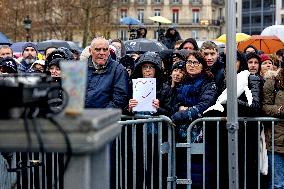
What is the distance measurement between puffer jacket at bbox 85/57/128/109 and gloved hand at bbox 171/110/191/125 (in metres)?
0.66

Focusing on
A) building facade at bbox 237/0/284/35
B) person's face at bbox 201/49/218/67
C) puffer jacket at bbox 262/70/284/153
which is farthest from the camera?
building facade at bbox 237/0/284/35

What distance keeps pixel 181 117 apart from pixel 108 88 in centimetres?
97

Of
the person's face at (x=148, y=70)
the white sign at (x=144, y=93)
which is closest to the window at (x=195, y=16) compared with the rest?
the person's face at (x=148, y=70)

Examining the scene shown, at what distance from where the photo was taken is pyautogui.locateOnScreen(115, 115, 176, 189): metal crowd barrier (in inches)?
297

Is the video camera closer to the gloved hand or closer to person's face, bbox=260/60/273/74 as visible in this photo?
the gloved hand

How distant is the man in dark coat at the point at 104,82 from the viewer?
26.5 ft

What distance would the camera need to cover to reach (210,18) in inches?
4688

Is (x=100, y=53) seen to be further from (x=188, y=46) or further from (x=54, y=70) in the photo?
(x=188, y=46)

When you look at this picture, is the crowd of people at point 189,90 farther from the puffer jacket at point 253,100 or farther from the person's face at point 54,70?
the person's face at point 54,70

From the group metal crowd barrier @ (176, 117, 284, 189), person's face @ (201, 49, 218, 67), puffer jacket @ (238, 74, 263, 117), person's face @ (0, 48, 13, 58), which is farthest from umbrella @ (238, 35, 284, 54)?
metal crowd barrier @ (176, 117, 284, 189)

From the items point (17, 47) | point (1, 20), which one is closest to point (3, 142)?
point (17, 47)

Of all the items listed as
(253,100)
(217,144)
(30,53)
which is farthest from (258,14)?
(217,144)

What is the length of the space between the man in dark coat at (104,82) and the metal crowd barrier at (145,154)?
35 cm

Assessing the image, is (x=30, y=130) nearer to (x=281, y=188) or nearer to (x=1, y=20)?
(x=281, y=188)
